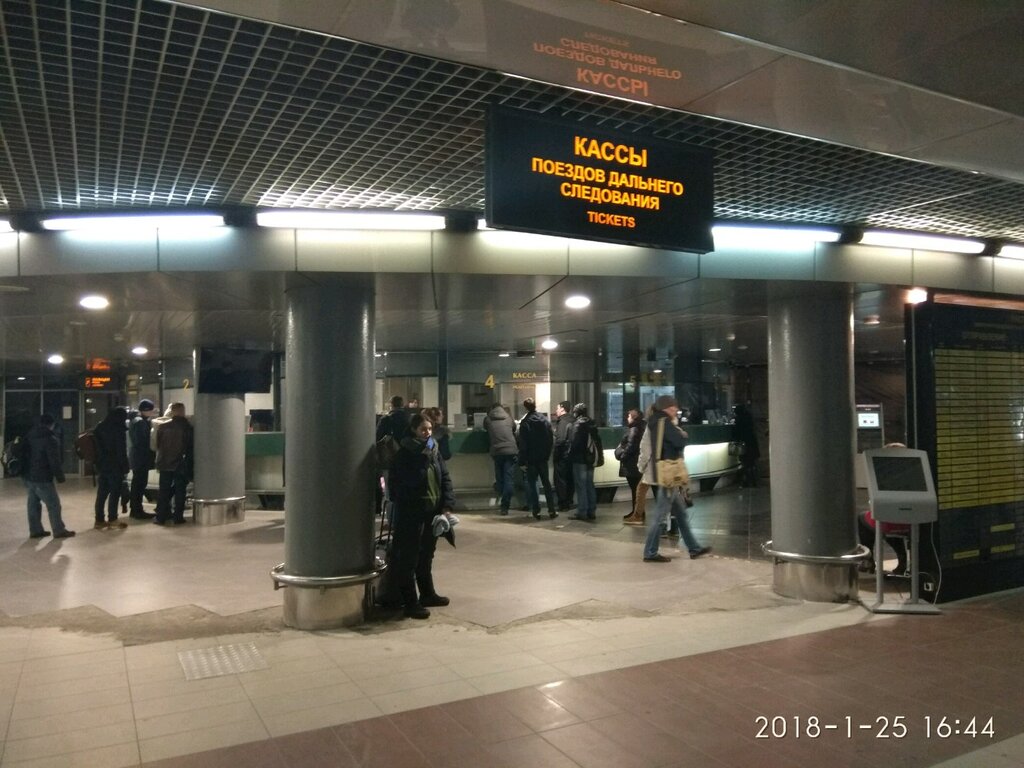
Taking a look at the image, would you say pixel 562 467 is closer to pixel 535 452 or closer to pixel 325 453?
pixel 535 452

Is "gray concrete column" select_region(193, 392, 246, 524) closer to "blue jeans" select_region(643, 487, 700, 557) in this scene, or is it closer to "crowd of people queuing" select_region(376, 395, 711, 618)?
"crowd of people queuing" select_region(376, 395, 711, 618)

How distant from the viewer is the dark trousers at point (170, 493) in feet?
38.1

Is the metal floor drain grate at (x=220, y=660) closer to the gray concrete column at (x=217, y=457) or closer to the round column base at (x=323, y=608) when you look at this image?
the round column base at (x=323, y=608)

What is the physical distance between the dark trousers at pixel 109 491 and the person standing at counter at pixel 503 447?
17.9 ft

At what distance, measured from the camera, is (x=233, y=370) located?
1155 centimetres

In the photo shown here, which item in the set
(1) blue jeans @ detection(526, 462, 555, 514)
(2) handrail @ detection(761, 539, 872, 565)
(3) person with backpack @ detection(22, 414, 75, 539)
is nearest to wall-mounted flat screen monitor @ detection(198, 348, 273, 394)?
(3) person with backpack @ detection(22, 414, 75, 539)

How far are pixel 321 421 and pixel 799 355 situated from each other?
4168 millimetres

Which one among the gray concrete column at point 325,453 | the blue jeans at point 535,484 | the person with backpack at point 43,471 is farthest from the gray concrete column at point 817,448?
the person with backpack at point 43,471

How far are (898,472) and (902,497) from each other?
266 millimetres

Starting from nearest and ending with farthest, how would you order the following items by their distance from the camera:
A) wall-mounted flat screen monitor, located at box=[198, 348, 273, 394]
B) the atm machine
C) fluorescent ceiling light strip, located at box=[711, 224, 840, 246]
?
fluorescent ceiling light strip, located at box=[711, 224, 840, 246] → wall-mounted flat screen monitor, located at box=[198, 348, 273, 394] → the atm machine

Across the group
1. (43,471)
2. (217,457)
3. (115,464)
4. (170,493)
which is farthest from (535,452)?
(43,471)

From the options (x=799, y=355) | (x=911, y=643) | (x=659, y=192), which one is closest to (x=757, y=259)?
(x=799, y=355)

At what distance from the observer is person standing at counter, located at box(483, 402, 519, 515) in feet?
40.8

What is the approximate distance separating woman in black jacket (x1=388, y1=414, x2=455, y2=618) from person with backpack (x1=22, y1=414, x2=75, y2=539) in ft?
20.0
